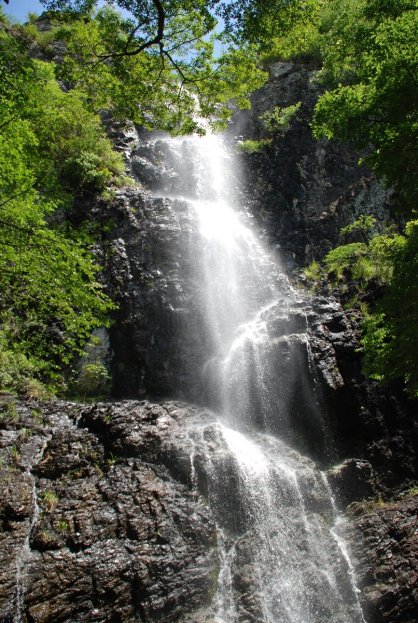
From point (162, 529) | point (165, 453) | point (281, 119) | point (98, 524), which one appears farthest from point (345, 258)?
point (98, 524)

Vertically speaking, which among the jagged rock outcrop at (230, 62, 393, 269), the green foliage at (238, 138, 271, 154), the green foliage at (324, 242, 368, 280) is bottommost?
the green foliage at (324, 242, 368, 280)

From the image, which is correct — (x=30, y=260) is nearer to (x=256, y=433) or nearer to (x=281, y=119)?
(x=256, y=433)

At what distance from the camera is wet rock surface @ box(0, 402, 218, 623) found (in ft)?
22.9

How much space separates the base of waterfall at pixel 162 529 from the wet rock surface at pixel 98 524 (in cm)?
2

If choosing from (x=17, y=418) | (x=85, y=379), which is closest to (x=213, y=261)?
(x=85, y=379)

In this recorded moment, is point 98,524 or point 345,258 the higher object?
point 345,258

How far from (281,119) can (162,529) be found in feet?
64.6

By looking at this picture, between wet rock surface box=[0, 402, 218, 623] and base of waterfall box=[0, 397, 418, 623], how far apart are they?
Answer: 0.07ft

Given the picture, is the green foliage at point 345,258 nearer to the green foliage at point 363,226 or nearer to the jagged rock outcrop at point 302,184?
the green foliage at point 363,226

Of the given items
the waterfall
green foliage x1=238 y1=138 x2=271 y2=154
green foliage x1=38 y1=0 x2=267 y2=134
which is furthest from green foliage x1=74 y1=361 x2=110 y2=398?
green foliage x1=238 y1=138 x2=271 y2=154

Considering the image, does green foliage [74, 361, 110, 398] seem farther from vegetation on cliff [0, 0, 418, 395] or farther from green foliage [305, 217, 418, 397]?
green foliage [305, 217, 418, 397]

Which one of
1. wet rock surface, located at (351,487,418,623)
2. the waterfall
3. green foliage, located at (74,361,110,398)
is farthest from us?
green foliage, located at (74,361,110,398)

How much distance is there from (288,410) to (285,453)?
1293 mm

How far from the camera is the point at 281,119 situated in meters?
21.2
